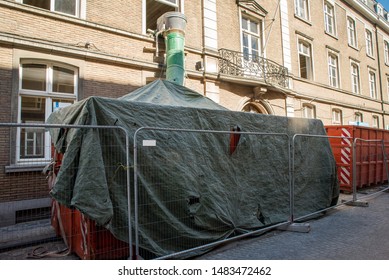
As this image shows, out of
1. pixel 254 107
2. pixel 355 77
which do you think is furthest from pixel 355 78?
pixel 254 107

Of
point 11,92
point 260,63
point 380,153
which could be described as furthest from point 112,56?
→ point 380,153

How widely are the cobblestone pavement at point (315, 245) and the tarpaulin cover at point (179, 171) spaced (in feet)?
1.16

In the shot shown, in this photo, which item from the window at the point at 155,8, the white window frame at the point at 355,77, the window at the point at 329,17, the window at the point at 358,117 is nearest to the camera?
the window at the point at 155,8

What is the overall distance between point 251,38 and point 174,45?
20.3 feet

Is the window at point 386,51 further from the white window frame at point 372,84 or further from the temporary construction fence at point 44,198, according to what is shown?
the temporary construction fence at point 44,198

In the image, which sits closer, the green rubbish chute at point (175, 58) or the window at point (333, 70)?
the green rubbish chute at point (175, 58)

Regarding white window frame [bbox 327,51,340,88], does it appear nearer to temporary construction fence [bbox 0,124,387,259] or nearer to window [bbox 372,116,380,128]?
window [bbox 372,116,380,128]

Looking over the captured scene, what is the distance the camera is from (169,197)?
441cm

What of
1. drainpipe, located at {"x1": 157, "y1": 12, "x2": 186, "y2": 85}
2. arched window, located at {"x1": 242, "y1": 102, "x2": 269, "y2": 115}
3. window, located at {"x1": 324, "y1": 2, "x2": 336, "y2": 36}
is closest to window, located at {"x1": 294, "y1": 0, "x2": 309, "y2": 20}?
window, located at {"x1": 324, "y1": 2, "x2": 336, "y2": 36}

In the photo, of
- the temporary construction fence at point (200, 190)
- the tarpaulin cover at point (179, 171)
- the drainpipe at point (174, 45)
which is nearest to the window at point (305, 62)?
the drainpipe at point (174, 45)

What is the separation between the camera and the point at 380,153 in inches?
441

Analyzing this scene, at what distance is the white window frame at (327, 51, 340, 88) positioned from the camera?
19.0 meters

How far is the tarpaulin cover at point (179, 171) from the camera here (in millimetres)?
3795
